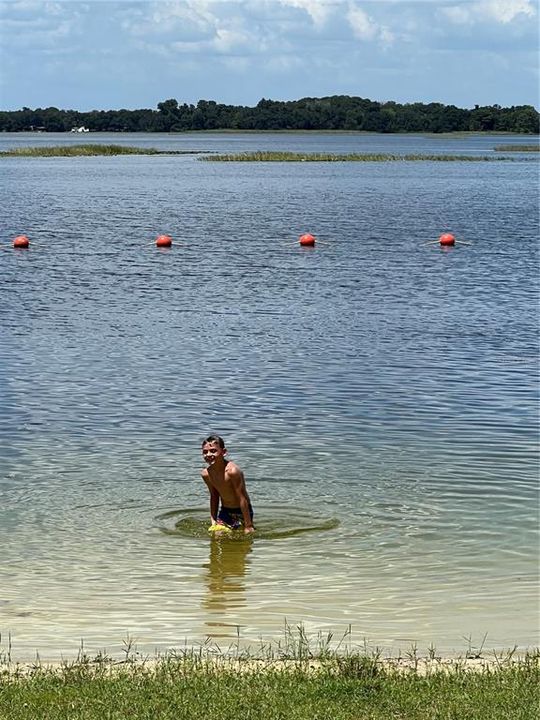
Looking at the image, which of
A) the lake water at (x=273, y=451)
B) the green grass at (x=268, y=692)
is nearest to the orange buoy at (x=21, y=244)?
the lake water at (x=273, y=451)

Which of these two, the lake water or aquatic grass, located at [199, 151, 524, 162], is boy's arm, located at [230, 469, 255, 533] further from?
aquatic grass, located at [199, 151, 524, 162]

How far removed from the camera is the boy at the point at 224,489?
46.5ft

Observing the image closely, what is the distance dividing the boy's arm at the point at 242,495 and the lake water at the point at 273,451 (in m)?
0.18

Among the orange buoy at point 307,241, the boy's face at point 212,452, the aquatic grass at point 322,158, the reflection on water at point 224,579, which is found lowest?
the reflection on water at point 224,579

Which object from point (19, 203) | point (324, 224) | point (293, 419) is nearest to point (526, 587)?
point (293, 419)

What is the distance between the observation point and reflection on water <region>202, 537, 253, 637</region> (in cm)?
1205

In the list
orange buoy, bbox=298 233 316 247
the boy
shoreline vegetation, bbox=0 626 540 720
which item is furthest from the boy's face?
orange buoy, bbox=298 233 316 247

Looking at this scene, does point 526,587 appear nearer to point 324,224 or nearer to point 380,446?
point 380,446

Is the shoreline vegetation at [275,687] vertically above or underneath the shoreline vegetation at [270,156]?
underneath

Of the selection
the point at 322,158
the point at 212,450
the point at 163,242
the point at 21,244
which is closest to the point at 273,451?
the point at 212,450

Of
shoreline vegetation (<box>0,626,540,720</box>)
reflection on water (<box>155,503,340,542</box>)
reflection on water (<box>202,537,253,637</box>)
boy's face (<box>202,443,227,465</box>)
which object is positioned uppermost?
boy's face (<box>202,443,227,465</box>)

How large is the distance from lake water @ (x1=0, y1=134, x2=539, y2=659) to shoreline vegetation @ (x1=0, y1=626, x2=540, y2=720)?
990 millimetres

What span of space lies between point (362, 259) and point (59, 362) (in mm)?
24504

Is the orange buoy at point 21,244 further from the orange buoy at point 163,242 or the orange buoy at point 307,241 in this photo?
the orange buoy at point 307,241
